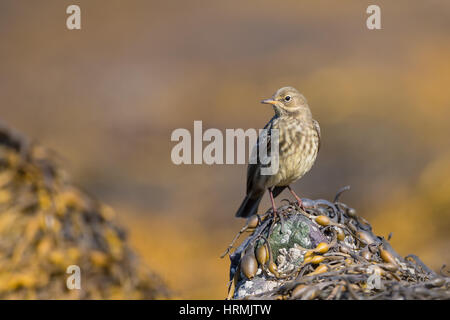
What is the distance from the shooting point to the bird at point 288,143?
16.4 feet

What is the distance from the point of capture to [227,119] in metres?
12.7

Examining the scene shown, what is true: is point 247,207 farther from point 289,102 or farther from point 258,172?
point 289,102

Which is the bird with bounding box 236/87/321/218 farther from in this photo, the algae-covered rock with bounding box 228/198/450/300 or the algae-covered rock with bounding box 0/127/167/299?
the algae-covered rock with bounding box 0/127/167/299

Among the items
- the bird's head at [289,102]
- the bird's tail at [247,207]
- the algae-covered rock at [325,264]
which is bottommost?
the algae-covered rock at [325,264]

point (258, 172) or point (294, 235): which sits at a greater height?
point (258, 172)

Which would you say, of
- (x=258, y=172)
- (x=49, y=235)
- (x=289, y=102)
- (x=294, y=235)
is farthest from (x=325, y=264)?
(x=49, y=235)

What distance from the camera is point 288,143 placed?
503cm

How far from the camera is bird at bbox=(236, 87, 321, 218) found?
4996 millimetres

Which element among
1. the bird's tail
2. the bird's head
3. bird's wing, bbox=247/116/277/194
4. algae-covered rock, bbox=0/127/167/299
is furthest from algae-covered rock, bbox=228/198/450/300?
algae-covered rock, bbox=0/127/167/299

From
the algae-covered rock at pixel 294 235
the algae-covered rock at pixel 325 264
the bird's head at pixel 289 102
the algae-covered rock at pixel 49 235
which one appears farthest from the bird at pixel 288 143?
the algae-covered rock at pixel 49 235

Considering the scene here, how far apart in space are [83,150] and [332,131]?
4552 mm

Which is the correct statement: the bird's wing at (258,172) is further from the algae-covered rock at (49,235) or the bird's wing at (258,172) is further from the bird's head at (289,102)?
the algae-covered rock at (49,235)

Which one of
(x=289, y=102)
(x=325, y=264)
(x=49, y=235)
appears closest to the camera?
(x=325, y=264)
